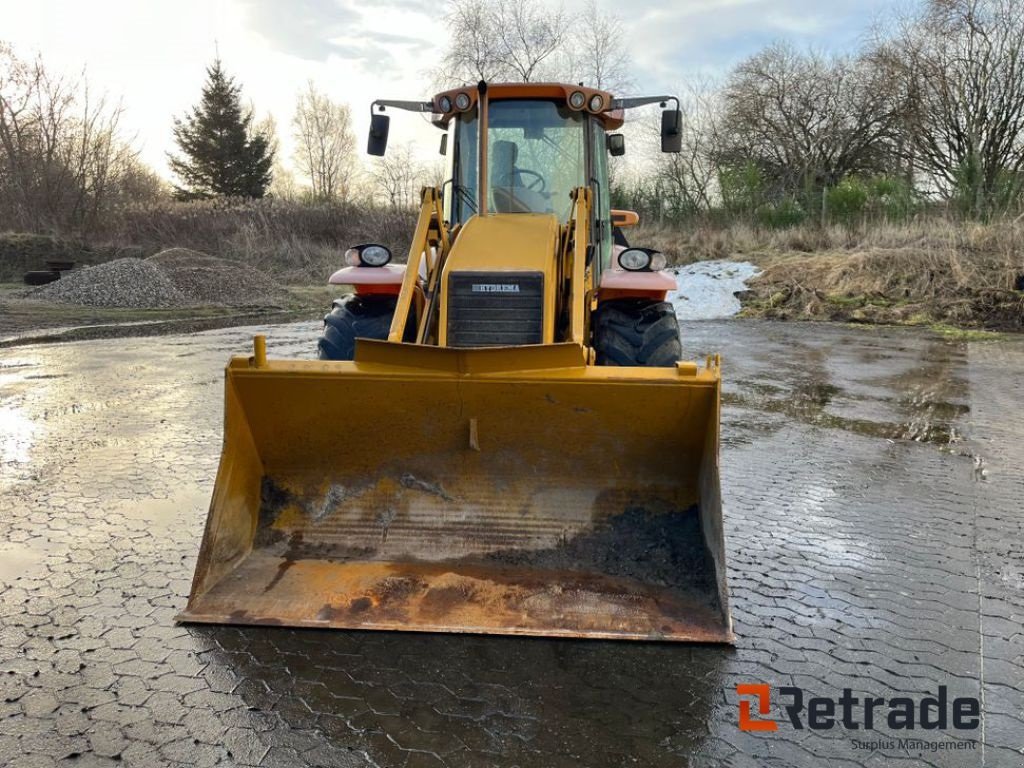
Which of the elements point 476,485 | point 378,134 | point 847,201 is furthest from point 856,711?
point 847,201

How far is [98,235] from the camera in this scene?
93.2 ft

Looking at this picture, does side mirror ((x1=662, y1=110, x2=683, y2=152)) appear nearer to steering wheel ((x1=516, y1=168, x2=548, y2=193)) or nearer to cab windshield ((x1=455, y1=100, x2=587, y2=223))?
cab windshield ((x1=455, y1=100, x2=587, y2=223))

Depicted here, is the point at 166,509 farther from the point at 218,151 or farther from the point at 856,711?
the point at 218,151

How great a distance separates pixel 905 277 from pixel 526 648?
52.1ft

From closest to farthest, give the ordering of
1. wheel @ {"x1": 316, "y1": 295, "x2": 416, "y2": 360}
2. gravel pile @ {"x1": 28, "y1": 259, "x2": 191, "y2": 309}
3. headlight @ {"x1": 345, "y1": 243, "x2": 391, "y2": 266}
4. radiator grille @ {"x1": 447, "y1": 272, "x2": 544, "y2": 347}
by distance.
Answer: radiator grille @ {"x1": 447, "y1": 272, "x2": 544, "y2": 347} < wheel @ {"x1": 316, "y1": 295, "x2": 416, "y2": 360} < headlight @ {"x1": 345, "y1": 243, "x2": 391, "y2": 266} < gravel pile @ {"x1": 28, "y1": 259, "x2": 191, "y2": 309}

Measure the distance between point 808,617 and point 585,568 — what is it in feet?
3.12

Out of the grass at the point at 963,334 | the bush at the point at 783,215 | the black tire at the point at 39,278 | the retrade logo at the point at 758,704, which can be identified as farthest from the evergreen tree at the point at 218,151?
the retrade logo at the point at 758,704

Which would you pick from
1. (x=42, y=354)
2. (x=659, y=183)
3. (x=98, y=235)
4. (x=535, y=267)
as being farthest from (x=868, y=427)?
(x=98, y=235)

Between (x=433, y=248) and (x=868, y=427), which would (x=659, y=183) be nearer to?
(x=868, y=427)

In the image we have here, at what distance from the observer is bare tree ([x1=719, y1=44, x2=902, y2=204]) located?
90.7 feet

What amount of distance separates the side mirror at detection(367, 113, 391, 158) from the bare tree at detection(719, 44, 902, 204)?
77.0 ft

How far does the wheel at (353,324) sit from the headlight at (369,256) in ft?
0.72

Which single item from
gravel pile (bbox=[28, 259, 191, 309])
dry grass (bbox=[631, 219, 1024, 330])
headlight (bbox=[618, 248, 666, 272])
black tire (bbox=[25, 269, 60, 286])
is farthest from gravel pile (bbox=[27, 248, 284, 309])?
headlight (bbox=[618, 248, 666, 272])

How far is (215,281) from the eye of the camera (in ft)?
61.9
